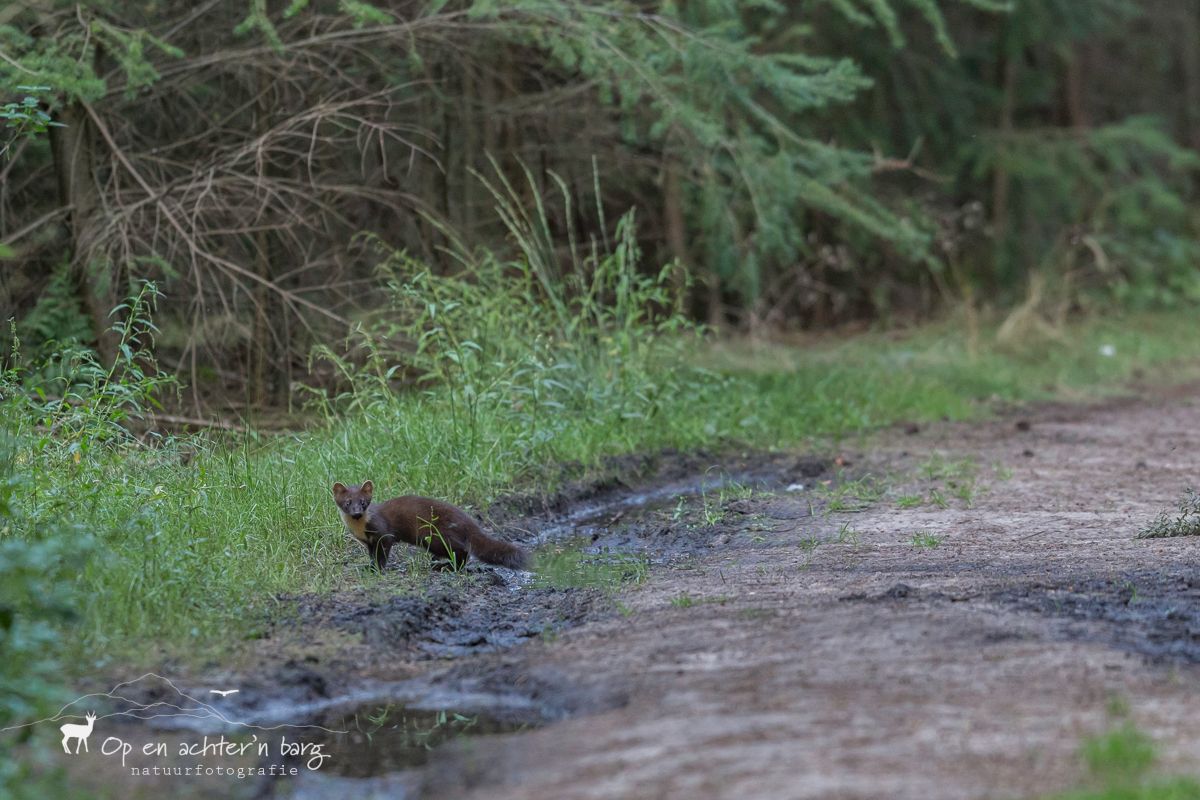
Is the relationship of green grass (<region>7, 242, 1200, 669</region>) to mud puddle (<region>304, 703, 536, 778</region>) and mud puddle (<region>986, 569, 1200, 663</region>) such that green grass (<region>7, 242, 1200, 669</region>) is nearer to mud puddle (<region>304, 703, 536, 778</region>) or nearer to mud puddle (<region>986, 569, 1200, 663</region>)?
mud puddle (<region>304, 703, 536, 778</region>)

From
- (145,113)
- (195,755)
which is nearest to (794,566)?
(195,755)

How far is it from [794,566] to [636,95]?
207 inches

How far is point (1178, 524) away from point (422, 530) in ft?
11.8

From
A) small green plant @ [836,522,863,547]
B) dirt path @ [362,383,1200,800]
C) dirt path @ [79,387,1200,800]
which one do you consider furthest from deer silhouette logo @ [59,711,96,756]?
small green plant @ [836,522,863,547]

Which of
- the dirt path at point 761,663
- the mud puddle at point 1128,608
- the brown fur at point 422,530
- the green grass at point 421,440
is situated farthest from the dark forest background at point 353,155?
the mud puddle at point 1128,608

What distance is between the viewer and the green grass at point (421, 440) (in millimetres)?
5625

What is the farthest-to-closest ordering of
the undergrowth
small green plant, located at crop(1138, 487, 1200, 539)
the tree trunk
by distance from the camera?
the tree trunk, small green plant, located at crop(1138, 487, 1200, 539), the undergrowth

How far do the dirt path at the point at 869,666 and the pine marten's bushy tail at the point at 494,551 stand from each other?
0.75 metres

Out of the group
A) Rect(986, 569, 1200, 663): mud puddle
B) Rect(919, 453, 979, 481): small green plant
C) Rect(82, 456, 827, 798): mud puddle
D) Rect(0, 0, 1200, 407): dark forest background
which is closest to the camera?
Rect(82, 456, 827, 798): mud puddle

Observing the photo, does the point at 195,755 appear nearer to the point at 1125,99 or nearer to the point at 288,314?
the point at 288,314

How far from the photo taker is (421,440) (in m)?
8.18

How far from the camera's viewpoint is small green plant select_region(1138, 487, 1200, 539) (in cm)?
679

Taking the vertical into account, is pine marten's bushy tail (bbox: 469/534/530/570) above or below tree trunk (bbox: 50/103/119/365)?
below

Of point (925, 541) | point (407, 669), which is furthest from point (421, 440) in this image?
point (407, 669)
